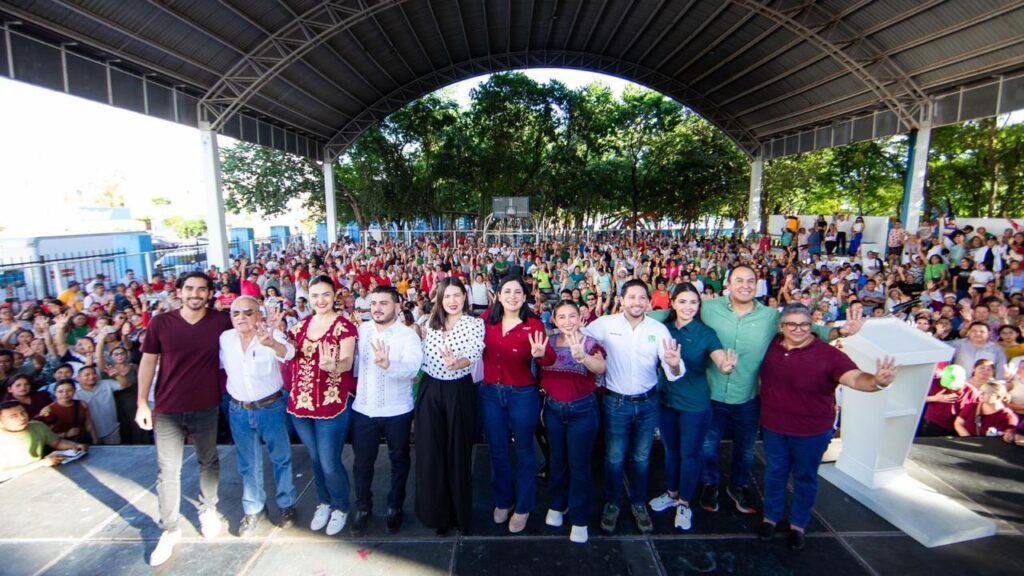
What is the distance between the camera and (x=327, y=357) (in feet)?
8.98

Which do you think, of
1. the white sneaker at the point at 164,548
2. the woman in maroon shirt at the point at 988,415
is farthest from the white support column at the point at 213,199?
the woman in maroon shirt at the point at 988,415

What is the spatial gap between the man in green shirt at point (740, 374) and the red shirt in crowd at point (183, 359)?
3.15m

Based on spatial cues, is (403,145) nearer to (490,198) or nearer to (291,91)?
(490,198)

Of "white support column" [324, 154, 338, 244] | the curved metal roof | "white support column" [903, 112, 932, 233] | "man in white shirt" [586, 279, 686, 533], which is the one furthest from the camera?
"white support column" [324, 154, 338, 244]

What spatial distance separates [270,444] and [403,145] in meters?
24.4

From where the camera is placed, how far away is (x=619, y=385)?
9.40ft

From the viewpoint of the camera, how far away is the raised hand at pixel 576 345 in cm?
261

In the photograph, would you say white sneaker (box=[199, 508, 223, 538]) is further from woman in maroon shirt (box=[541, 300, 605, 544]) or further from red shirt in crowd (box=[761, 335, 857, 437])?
red shirt in crowd (box=[761, 335, 857, 437])

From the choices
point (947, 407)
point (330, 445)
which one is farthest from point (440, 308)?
point (947, 407)

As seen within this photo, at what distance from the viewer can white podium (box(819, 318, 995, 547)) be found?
10.0ft

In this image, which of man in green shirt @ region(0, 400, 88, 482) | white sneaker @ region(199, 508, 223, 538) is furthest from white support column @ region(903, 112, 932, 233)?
man in green shirt @ region(0, 400, 88, 482)

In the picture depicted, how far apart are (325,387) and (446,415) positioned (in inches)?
29.6

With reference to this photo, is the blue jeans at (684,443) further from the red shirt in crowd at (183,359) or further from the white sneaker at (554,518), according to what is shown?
the red shirt in crowd at (183,359)

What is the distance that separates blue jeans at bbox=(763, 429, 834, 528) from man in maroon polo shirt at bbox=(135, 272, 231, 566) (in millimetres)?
3428
